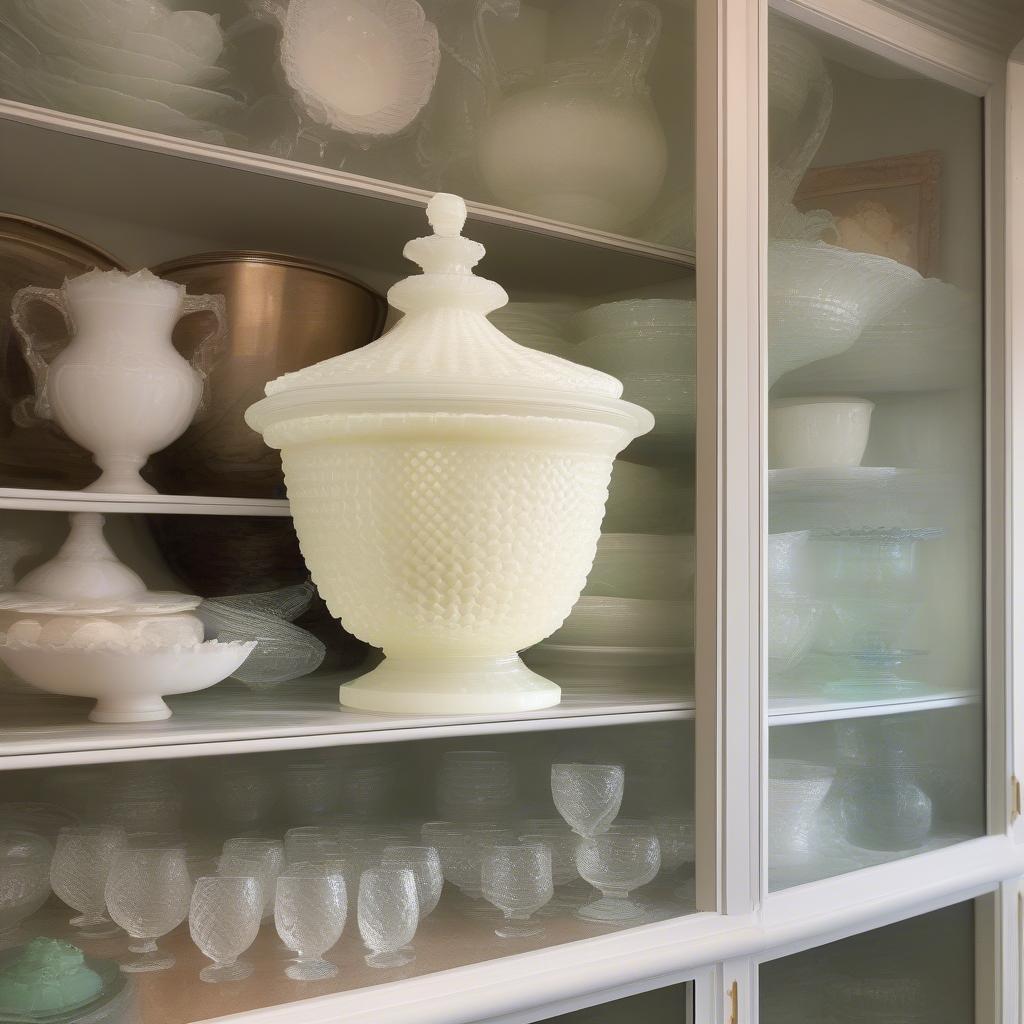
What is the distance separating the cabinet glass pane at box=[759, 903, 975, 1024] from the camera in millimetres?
1283

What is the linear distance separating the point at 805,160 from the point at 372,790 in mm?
918

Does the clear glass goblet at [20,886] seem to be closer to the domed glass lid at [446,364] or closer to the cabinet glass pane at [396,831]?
the cabinet glass pane at [396,831]

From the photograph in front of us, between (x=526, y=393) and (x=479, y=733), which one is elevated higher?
(x=526, y=393)

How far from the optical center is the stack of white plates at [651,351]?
4.09 feet

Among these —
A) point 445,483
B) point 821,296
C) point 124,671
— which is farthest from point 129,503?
point 821,296

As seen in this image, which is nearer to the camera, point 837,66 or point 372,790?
point 372,790

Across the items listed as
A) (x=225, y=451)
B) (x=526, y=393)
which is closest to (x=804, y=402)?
(x=526, y=393)

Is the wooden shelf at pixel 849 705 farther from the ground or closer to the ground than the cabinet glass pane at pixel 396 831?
farther from the ground

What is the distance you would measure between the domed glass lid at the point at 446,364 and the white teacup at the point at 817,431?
195 millimetres

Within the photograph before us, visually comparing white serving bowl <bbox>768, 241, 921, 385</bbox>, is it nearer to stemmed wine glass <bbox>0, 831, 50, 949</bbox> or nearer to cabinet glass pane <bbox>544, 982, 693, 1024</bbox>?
cabinet glass pane <bbox>544, 982, 693, 1024</bbox>

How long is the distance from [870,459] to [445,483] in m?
0.65

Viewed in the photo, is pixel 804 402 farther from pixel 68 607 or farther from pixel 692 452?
pixel 68 607

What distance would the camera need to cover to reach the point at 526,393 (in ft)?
3.46

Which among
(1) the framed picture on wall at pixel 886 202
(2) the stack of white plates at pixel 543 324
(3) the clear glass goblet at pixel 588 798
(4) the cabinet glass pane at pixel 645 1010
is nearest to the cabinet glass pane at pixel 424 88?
(2) the stack of white plates at pixel 543 324
